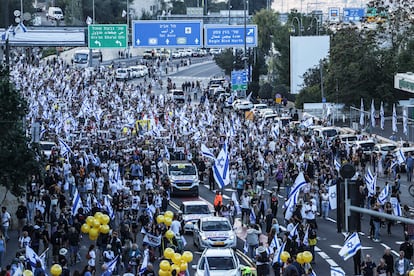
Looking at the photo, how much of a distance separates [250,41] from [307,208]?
136 feet

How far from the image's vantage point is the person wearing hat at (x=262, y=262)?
2747cm

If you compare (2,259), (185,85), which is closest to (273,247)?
(2,259)

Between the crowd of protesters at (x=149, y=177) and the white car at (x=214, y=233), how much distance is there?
62cm

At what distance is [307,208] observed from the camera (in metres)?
33.2

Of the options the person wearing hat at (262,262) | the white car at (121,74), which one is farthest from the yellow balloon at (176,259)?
the white car at (121,74)

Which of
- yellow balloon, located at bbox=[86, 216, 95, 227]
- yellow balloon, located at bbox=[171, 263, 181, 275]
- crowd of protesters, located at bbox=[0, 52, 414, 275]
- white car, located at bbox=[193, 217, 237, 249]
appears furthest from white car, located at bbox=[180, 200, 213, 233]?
yellow balloon, located at bbox=[171, 263, 181, 275]

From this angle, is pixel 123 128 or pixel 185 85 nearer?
pixel 123 128

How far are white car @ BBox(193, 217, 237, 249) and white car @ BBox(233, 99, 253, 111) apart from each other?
44169mm

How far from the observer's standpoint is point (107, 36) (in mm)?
70688

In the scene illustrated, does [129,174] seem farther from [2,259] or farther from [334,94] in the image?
[334,94]

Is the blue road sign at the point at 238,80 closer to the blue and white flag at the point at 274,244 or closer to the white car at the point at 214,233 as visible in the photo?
the white car at the point at 214,233

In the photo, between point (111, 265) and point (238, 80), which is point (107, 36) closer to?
point (238, 80)

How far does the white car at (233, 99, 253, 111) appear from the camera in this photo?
7705cm

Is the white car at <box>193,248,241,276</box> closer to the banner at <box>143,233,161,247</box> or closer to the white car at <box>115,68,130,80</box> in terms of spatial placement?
the banner at <box>143,233,161,247</box>
